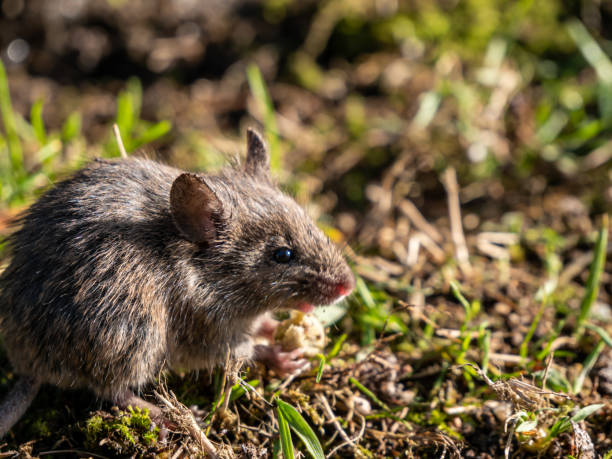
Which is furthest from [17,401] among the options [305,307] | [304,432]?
[305,307]

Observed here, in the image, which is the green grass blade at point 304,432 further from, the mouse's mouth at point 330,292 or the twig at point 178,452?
the mouse's mouth at point 330,292

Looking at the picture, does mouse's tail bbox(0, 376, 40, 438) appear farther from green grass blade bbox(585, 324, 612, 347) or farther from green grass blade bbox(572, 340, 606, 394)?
green grass blade bbox(585, 324, 612, 347)

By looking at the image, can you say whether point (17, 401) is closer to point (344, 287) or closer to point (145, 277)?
point (145, 277)

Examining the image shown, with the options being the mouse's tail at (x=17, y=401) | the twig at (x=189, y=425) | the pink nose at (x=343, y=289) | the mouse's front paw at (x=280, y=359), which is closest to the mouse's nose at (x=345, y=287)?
the pink nose at (x=343, y=289)

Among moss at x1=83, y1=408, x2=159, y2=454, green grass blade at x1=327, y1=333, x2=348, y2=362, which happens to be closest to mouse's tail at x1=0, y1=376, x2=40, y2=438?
moss at x1=83, y1=408, x2=159, y2=454

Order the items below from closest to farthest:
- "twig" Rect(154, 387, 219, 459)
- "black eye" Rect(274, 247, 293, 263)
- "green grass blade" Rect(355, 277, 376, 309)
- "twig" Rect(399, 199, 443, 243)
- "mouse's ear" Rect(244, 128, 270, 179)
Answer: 1. "twig" Rect(154, 387, 219, 459)
2. "black eye" Rect(274, 247, 293, 263)
3. "mouse's ear" Rect(244, 128, 270, 179)
4. "green grass blade" Rect(355, 277, 376, 309)
5. "twig" Rect(399, 199, 443, 243)

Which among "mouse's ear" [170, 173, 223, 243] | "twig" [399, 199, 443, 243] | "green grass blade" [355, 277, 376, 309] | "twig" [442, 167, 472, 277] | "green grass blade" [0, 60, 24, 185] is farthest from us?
"twig" [399, 199, 443, 243]

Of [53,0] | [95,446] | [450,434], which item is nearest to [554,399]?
[450,434]
